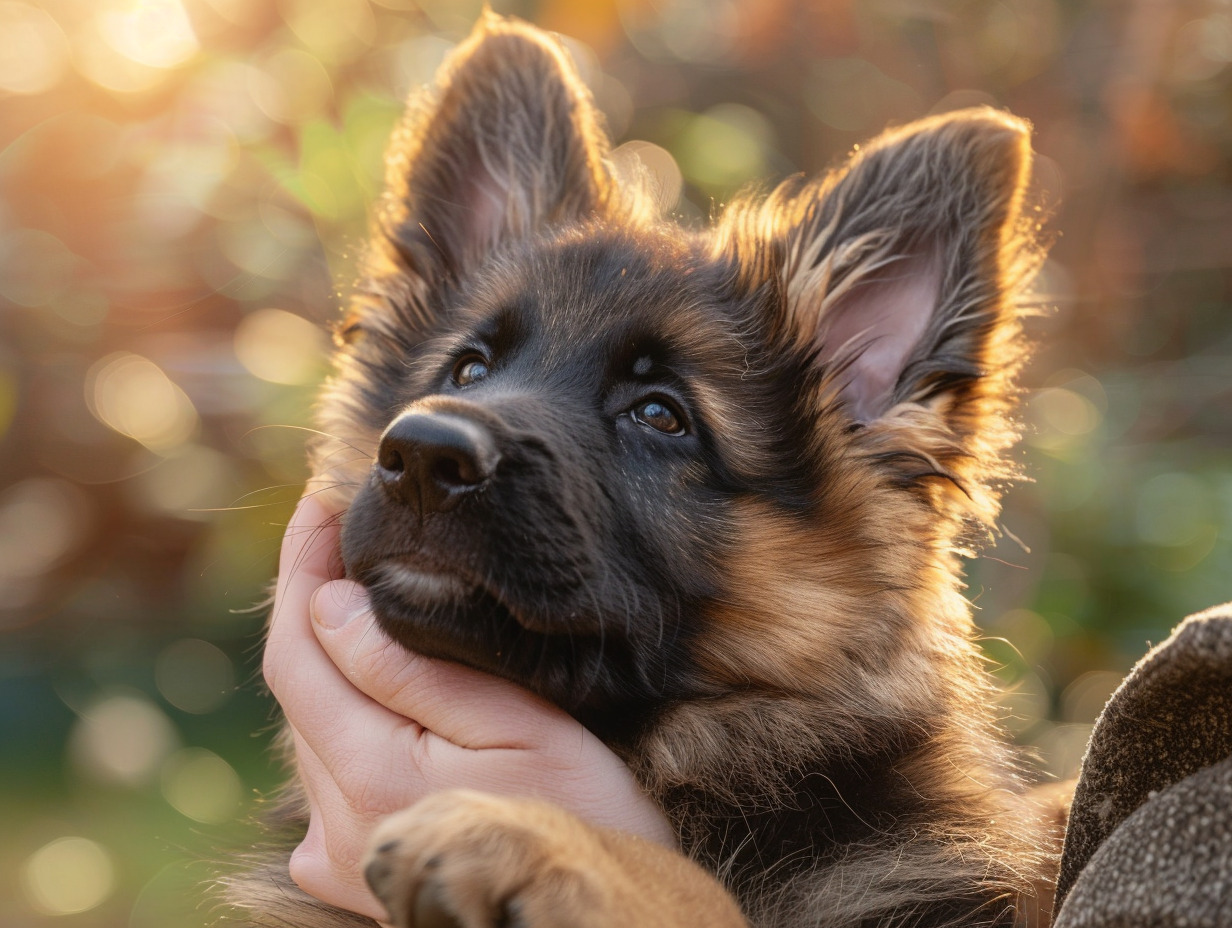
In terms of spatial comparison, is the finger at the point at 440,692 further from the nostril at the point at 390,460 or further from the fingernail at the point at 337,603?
the nostril at the point at 390,460

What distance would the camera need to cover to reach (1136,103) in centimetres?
496

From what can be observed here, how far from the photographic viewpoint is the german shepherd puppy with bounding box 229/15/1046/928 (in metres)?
1.93

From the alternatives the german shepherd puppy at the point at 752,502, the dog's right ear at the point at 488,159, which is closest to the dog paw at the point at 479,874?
the german shepherd puppy at the point at 752,502

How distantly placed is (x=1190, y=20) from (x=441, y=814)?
208 inches

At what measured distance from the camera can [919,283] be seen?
246 centimetres

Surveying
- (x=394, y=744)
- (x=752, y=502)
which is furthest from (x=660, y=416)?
(x=394, y=744)

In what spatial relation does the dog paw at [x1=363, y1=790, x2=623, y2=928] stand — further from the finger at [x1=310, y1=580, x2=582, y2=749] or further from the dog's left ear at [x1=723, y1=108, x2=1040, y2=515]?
the dog's left ear at [x1=723, y1=108, x2=1040, y2=515]

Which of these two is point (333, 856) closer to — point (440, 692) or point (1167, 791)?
point (440, 692)

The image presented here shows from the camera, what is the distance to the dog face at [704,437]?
191 cm

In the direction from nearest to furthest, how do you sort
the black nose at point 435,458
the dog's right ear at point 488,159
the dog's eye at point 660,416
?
the black nose at point 435,458, the dog's eye at point 660,416, the dog's right ear at point 488,159

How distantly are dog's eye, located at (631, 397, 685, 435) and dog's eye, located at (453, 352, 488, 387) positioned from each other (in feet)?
1.37

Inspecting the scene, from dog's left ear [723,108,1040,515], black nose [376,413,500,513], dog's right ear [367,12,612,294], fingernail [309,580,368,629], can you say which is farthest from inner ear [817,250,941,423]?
fingernail [309,580,368,629]

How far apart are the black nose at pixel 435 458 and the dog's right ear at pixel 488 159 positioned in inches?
47.5

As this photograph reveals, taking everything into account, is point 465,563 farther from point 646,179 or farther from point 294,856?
point 646,179
